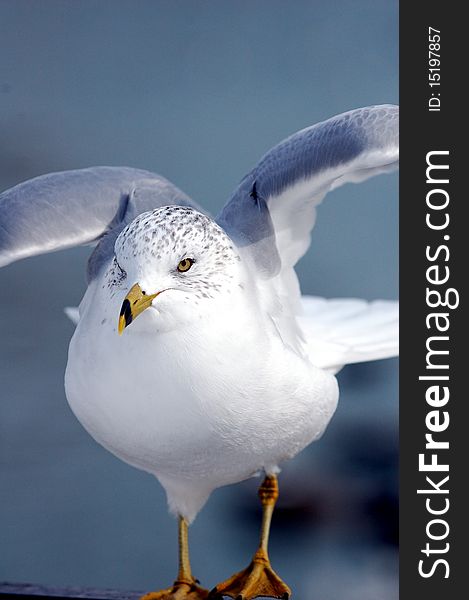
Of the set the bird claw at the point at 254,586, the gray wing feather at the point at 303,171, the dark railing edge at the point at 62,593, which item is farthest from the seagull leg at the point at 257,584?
the gray wing feather at the point at 303,171

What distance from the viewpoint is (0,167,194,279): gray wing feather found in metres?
1.49

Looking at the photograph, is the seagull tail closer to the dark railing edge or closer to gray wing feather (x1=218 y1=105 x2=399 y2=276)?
gray wing feather (x1=218 y1=105 x2=399 y2=276)

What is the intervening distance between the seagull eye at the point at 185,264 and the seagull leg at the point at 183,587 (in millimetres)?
528

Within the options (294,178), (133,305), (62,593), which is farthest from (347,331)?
(133,305)

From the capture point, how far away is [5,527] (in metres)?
2.78

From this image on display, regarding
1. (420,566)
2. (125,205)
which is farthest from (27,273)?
(420,566)

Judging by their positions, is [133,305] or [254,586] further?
[254,586]

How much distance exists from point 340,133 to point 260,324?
31 centimetres

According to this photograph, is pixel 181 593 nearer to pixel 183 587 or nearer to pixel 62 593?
pixel 183 587

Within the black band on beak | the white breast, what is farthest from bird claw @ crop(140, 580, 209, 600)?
the black band on beak

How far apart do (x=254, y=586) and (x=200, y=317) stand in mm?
531

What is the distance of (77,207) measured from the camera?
1.55 metres

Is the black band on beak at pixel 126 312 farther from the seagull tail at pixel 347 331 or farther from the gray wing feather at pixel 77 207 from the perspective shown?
the seagull tail at pixel 347 331

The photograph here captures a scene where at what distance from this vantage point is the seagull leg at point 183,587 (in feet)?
5.26
